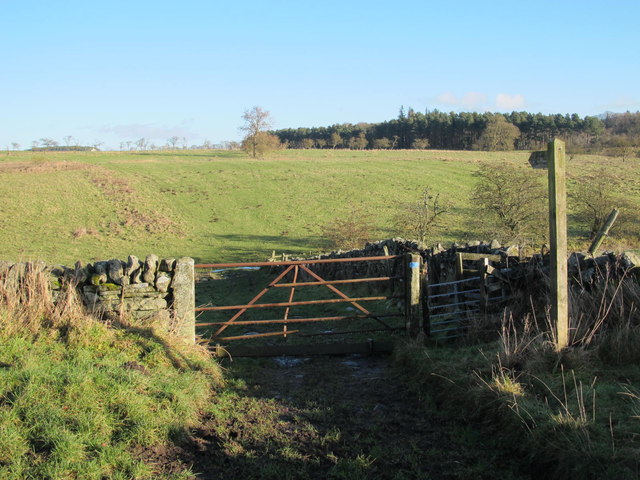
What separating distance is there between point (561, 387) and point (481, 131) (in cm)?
9325

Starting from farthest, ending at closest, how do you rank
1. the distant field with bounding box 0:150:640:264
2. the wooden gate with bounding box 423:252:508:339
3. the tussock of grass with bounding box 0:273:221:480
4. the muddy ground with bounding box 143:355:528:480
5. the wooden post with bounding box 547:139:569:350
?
1. the distant field with bounding box 0:150:640:264
2. the wooden gate with bounding box 423:252:508:339
3. the wooden post with bounding box 547:139:569:350
4. the muddy ground with bounding box 143:355:528:480
5. the tussock of grass with bounding box 0:273:221:480

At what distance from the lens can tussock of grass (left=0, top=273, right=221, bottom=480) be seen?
13.4ft

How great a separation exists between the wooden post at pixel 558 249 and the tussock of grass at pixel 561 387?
23cm

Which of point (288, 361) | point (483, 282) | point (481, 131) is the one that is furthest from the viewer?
point (481, 131)

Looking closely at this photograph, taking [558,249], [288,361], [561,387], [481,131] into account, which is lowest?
[288,361]

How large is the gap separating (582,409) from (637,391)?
90 centimetres

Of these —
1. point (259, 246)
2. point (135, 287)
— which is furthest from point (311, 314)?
point (259, 246)

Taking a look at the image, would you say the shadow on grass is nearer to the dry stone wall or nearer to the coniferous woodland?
the dry stone wall

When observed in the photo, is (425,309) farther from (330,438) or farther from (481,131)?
(481,131)

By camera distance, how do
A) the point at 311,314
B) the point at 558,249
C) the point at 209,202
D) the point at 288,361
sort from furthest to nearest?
the point at 209,202 < the point at 311,314 < the point at 288,361 < the point at 558,249

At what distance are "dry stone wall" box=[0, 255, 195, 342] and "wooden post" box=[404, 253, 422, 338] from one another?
10.9ft

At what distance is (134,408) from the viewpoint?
4.89 meters

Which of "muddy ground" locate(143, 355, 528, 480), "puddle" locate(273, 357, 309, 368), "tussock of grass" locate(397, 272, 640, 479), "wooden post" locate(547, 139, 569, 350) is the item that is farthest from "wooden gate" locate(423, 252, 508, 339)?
"puddle" locate(273, 357, 309, 368)

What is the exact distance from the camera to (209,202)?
42.4 meters
